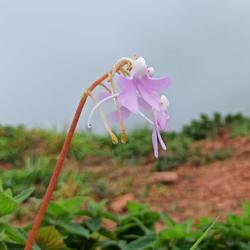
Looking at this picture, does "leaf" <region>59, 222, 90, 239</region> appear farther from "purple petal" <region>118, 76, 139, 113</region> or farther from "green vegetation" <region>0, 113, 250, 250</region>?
"purple petal" <region>118, 76, 139, 113</region>

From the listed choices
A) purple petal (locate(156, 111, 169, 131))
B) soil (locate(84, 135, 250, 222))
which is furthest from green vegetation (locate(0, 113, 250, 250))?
purple petal (locate(156, 111, 169, 131))

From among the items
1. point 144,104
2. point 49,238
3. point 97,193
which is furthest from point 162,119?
point 97,193

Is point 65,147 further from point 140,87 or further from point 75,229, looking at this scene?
point 75,229

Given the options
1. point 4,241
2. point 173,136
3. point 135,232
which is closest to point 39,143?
point 173,136

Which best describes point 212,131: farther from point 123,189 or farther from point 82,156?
point 123,189

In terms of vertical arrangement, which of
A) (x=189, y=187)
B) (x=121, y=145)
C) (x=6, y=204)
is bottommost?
(x=6, y=204)

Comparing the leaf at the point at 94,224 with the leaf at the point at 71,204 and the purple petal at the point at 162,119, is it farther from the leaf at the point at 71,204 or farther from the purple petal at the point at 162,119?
the purple petal at the point at 162,119
